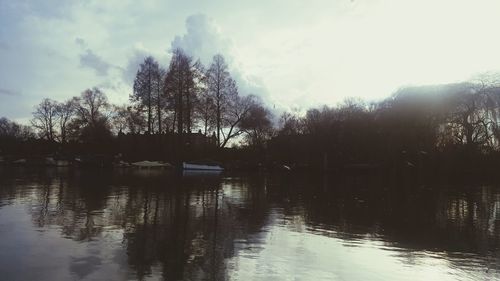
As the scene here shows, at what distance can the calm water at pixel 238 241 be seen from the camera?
9750 mm

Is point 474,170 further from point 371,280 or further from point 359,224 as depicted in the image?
point 371,280

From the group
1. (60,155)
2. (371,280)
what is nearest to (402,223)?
(371,280)

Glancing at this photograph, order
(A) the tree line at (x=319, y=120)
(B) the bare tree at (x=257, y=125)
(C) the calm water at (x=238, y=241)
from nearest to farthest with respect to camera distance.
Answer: (C) the calm water at (x=238, y=241) → (A) the tree line at (x=319, y=120) → (B) the bare tree at (x=257, y=125)

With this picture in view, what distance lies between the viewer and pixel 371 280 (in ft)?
30.9

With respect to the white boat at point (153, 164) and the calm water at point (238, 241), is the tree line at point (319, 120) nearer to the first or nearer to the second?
the white boat at point (153, 164)

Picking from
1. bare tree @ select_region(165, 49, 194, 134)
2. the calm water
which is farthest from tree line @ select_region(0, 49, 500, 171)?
the calm water

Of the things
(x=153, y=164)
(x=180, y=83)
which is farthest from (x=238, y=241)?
(x=153, y=164)

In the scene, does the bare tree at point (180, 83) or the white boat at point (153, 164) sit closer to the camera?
the bare tree at point (180, 83)

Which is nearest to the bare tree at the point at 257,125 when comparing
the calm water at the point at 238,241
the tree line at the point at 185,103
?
the tree line at the point at 185,103

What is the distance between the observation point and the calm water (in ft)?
32.0

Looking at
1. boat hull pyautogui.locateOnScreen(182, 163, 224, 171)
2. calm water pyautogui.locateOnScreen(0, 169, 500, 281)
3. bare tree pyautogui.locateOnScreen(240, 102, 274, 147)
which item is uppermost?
bare tree pyautogui.locateOnScreen(240, 102, 274, 147)

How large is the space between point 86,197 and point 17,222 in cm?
930

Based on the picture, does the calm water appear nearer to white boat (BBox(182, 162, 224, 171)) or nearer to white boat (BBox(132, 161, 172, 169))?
white boat (BBox(182, 162, 224, 171))

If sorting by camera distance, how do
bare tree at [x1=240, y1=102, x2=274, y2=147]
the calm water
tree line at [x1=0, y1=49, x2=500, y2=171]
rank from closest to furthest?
the calm water < tree line at [x1=0, y1=49, x2=500, y2=171] < bare tree at [x1=240, y1=102, x2=274, y2=147]
